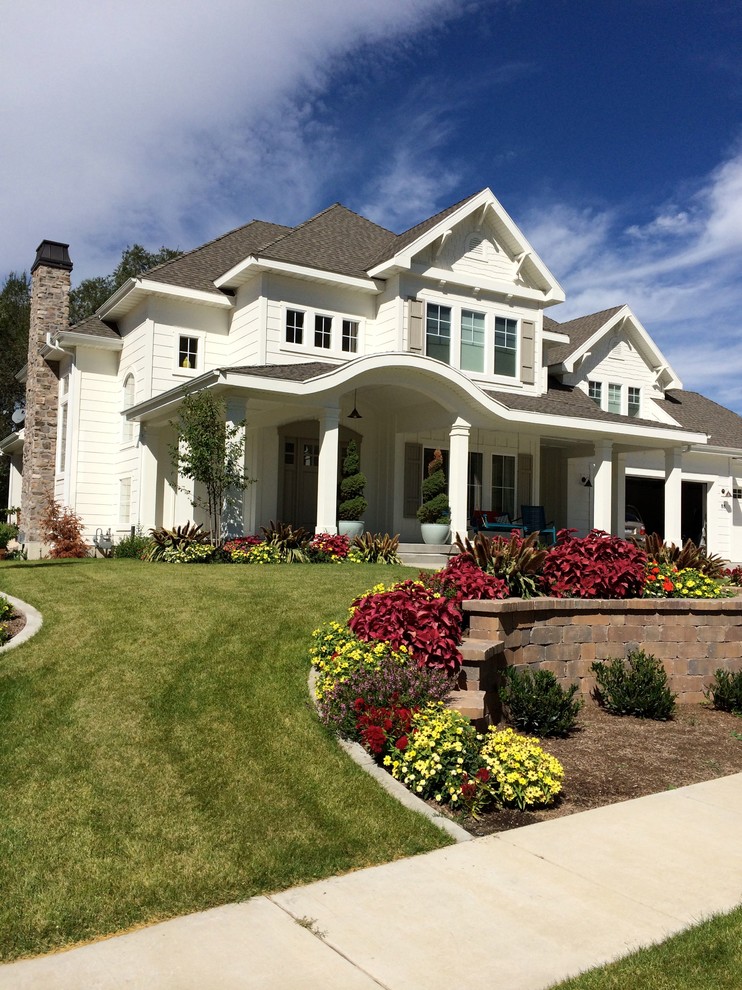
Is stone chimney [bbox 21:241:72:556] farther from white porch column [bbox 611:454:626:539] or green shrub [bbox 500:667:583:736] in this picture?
green shrub [bbox 500:667:583:736]

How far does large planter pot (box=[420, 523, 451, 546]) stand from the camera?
57.8 feet

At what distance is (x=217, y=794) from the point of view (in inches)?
202

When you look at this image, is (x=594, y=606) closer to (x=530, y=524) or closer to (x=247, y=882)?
(x=247, y=882)

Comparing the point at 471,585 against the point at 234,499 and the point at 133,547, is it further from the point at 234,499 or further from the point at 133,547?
the point at 133,547

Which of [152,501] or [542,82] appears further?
[152,501]

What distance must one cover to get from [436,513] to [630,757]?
10911mm

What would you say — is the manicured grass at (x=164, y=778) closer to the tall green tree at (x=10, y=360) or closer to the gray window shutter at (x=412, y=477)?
the gray window shutter at (x=412, y=477)

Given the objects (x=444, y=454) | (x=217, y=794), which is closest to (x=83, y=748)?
(x=217, y=794)

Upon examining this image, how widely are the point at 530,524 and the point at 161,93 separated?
13.2m

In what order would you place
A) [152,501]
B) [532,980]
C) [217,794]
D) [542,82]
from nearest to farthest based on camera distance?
[532,980] < [217,794] < [542,82] < [152,501]

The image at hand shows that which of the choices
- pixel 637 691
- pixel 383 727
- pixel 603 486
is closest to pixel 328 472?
pixel 603 486

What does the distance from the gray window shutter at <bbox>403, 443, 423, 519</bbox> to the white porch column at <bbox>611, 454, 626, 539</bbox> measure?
6.19 meters

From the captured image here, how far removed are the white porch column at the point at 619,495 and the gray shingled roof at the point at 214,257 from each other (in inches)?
453

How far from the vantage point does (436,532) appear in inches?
693
